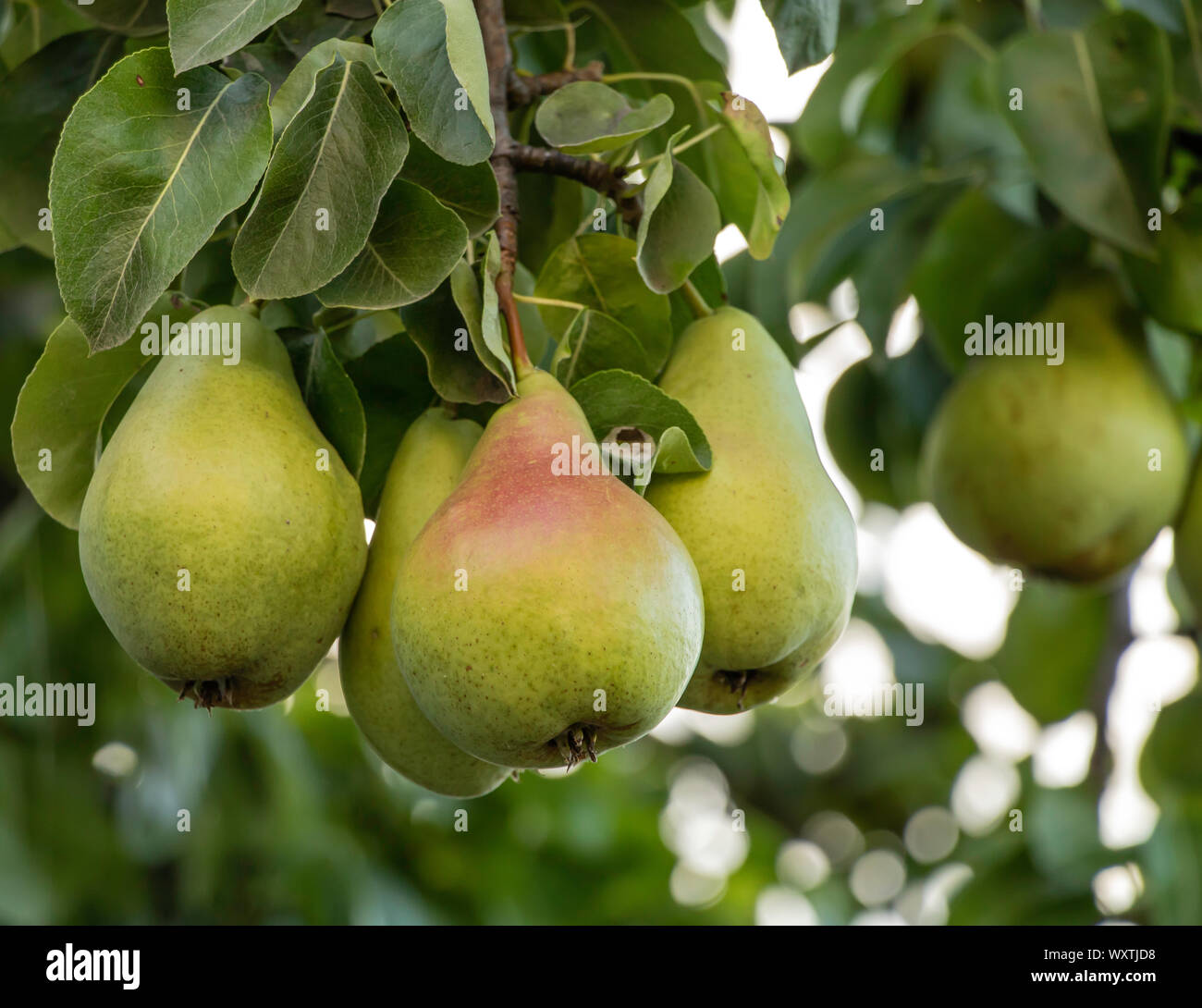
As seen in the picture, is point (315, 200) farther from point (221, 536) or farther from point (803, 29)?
point (803, 29)

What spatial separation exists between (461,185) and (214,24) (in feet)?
0.71

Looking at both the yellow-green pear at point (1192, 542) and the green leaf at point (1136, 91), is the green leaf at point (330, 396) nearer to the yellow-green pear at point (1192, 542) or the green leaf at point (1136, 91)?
the green leaf at point (1136, 91)

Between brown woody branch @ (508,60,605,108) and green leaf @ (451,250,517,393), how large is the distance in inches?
8.8

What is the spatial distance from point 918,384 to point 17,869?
196cm

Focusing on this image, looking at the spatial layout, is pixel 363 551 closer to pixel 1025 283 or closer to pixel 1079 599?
pixel 1025 283

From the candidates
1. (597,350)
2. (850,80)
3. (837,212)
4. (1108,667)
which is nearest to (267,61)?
(597,350)

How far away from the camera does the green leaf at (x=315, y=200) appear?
945mm

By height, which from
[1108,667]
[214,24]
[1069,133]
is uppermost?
[214,24]

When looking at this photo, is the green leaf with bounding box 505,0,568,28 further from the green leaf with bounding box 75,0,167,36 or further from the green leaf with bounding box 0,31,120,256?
the green leaf with bounding box 0,31,120,256

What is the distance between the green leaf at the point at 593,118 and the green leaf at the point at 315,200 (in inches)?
7.2

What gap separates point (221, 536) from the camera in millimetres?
928
